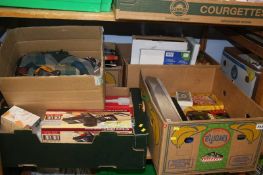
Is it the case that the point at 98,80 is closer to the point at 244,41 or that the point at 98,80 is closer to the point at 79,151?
the point at 79,151

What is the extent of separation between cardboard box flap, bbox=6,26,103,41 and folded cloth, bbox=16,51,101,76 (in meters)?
0.07

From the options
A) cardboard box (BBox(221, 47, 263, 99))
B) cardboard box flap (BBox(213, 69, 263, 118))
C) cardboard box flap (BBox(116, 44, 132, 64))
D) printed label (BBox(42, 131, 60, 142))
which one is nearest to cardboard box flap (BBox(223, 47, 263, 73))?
cardboard box (BBox(221, 47, 263, 99))

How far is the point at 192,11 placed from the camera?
93 centimetres

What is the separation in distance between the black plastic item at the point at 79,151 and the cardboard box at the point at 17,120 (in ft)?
0.10

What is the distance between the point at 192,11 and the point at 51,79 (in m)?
0.49

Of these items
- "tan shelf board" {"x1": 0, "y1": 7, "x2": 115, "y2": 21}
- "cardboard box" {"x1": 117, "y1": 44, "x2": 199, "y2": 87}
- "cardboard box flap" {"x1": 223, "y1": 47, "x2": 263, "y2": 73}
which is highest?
"tan shelf board" {"x1": 0, "y1": 7, "x2": 115, "y2": 21}

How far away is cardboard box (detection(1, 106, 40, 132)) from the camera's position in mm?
896

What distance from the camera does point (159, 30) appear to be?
1.48 m

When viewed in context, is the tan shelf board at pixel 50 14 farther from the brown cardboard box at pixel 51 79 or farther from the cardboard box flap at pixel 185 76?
the cardboard box flap at pixel 185 76

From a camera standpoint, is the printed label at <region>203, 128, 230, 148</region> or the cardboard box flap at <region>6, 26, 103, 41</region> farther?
the cardboard box flap at <region>6, 26, 103, 41</region>

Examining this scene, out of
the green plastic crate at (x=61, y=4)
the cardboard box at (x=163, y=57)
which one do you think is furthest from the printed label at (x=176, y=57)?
the green plastic crate at (x=61, y=4)

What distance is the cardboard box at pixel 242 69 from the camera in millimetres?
1179

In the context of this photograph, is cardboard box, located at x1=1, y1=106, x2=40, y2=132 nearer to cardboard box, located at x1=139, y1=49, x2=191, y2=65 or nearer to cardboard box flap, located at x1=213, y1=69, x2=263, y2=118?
cardboard box, located at x1=139, y1=49, x2=191, y2=65

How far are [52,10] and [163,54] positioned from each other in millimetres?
488
